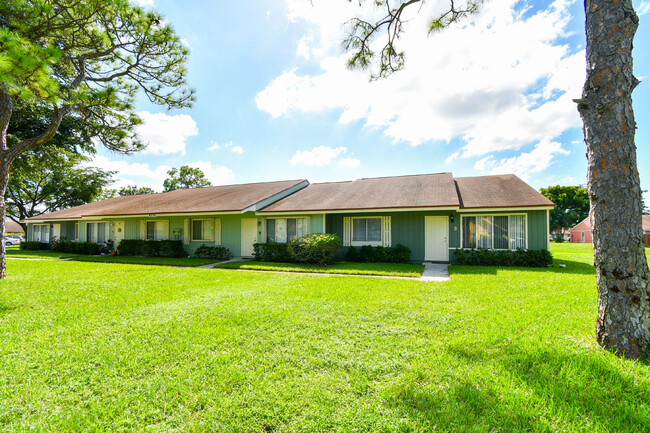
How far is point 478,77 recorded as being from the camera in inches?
355

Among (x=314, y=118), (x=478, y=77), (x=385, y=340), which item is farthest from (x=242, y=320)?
(x=314, y=118)

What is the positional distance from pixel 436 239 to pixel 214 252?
1151 centimetres

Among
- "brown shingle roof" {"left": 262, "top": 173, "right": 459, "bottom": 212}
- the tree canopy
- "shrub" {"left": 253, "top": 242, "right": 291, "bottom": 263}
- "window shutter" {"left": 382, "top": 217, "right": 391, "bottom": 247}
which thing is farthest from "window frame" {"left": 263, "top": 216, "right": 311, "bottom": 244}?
the tree canopy

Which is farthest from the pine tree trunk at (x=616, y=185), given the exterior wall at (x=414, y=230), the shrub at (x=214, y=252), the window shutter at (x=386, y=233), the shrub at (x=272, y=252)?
the shrub at (x=214, y=252)

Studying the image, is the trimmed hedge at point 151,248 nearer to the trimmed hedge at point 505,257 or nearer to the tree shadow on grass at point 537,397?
the trimmed hedge at point 505,257

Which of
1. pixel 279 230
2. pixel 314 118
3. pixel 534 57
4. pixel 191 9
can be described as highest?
pixel 191 9

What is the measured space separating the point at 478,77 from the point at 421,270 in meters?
6.83

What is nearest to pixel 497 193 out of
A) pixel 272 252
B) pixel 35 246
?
pixel 272 252

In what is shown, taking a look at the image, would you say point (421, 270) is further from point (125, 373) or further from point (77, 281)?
point (77, 281)

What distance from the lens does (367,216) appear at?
1369cm

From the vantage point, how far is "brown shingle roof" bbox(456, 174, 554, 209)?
11.7 metres

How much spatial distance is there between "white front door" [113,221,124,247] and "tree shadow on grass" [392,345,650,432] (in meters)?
20.8

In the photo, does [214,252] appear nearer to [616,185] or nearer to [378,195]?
[378,195]

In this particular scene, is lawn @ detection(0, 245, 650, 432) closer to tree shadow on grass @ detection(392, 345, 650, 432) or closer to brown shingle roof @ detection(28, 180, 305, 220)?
tree shadow on grass @ detection(392, 345, 650, 432)
